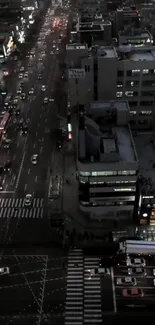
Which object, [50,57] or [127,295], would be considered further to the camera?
[50,57]

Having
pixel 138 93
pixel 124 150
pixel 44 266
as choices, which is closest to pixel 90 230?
pixel 44 266

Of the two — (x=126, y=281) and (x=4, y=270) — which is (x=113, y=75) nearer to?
(x=126, y=281)

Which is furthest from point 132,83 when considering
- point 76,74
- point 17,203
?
point 17,203

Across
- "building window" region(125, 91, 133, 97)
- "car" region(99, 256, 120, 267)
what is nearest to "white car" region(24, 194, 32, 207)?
"car" region(99, 256, 120, 267)

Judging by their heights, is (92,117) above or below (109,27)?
below

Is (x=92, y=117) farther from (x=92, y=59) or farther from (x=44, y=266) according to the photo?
(x=44, y=266)

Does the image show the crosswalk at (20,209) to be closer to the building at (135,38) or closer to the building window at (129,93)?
the building window at (129,93)

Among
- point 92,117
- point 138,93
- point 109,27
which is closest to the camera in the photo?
point 92,117
